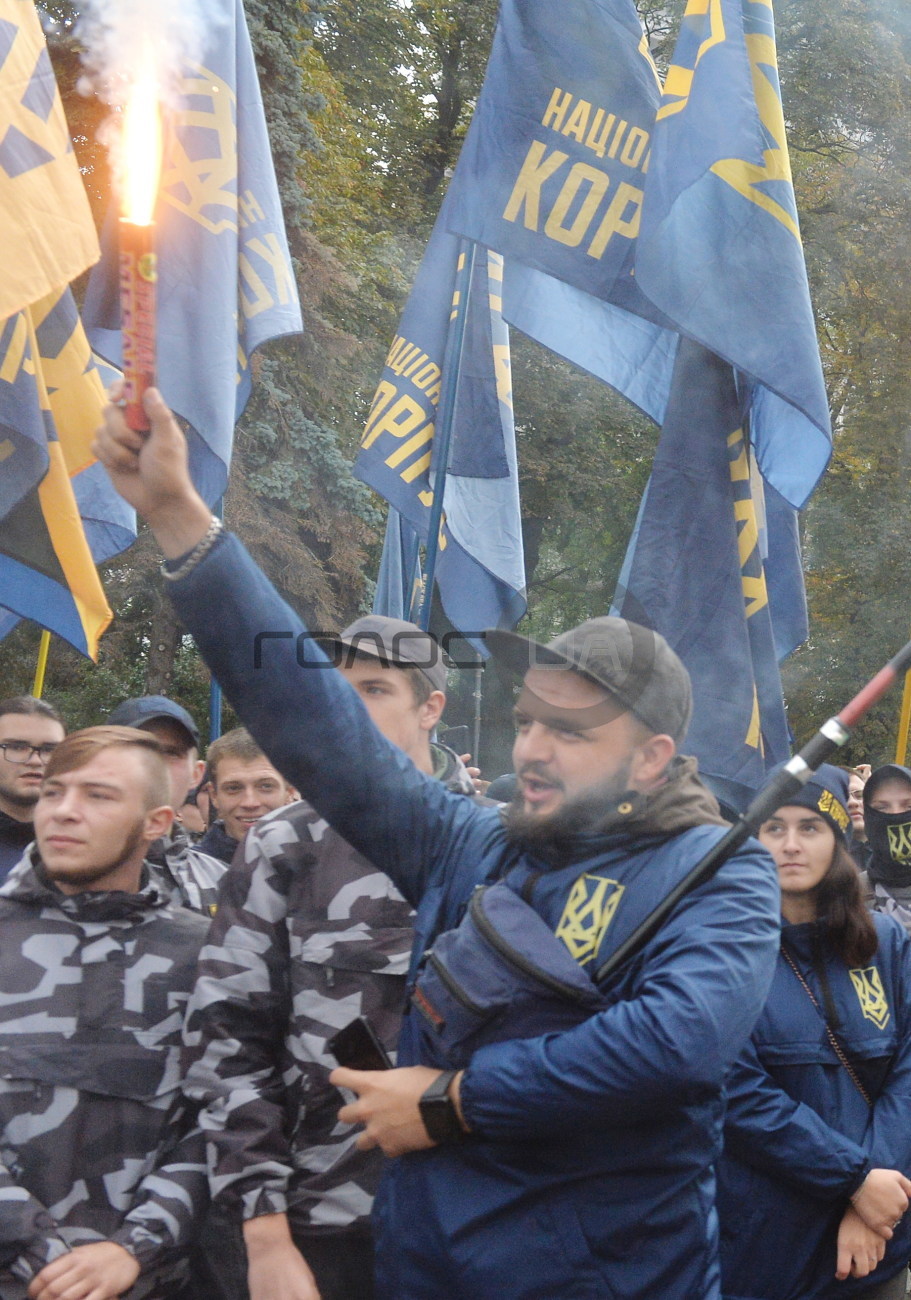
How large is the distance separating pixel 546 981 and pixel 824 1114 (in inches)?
58.1

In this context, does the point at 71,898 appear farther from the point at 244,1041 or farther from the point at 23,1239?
the point at 23,1239

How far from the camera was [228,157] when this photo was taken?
17.8ft

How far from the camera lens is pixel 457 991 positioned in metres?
2.03

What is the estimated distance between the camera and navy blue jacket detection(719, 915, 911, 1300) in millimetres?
3057

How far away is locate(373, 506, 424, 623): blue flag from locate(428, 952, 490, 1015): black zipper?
6077mm

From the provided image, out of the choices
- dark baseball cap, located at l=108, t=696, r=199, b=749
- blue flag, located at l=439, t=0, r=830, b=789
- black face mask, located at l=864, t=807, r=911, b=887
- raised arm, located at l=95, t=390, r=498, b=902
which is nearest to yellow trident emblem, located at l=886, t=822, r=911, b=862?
black face mask, located at l=864, t=807, r=911, b=887

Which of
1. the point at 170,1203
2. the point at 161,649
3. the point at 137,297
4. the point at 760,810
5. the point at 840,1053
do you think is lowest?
the point at 161,649

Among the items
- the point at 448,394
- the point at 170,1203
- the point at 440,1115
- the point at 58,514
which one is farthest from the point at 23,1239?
the point at 448,394

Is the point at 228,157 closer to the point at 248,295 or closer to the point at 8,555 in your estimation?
the point at 248,295

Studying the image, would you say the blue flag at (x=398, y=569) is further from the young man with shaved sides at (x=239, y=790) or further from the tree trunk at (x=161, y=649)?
the tree trunk at (x=161, y=649)

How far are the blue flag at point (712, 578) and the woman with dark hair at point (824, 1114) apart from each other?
1155 mm

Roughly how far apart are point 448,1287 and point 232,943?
89 cm

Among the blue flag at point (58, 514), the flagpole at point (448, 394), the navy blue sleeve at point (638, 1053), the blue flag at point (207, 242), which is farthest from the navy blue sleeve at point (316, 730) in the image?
the flagpole at point (448, 394)

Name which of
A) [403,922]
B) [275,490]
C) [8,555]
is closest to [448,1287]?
[403,922]
